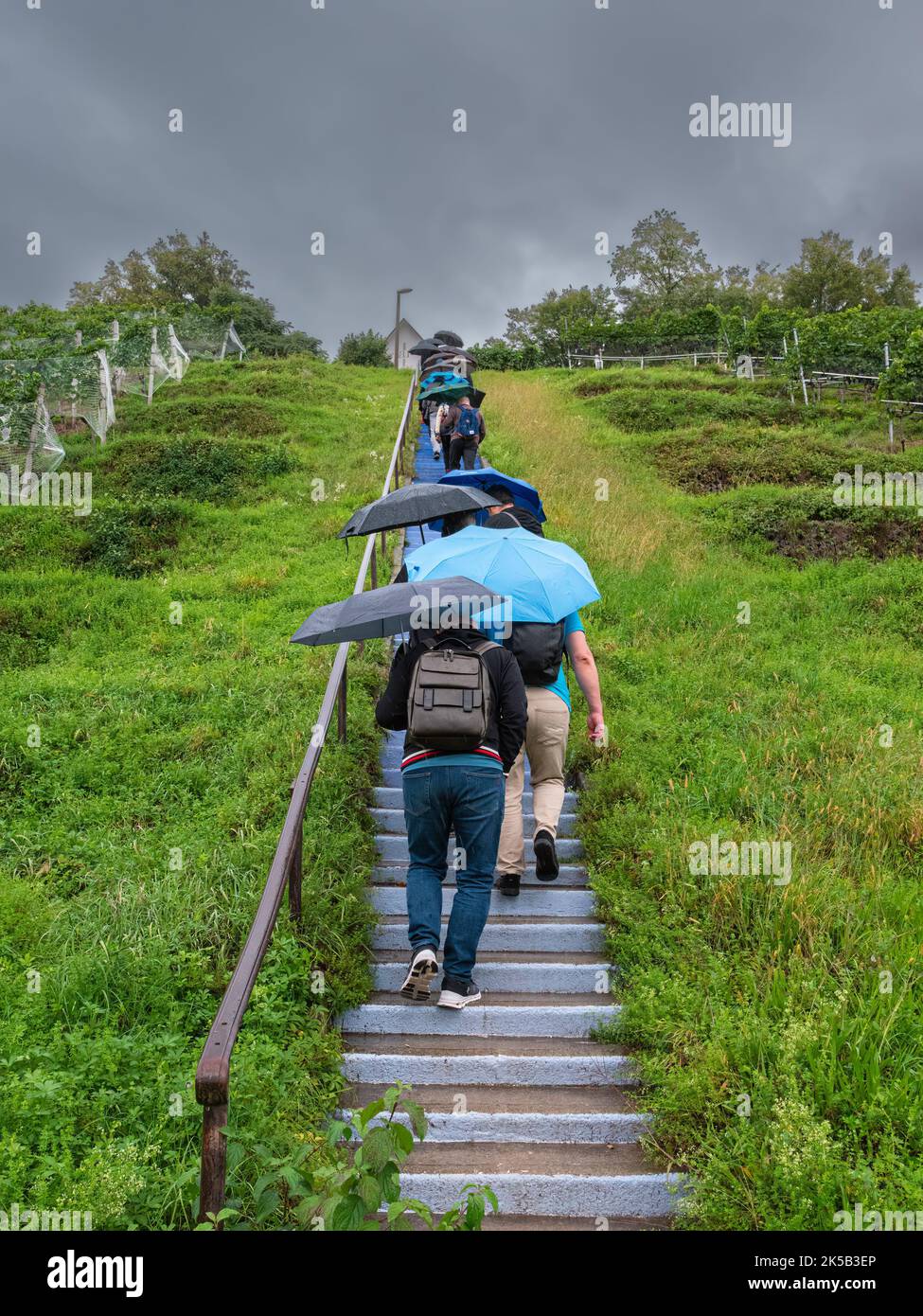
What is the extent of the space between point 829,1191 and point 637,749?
370cm

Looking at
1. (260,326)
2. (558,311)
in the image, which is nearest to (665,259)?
(558,311)

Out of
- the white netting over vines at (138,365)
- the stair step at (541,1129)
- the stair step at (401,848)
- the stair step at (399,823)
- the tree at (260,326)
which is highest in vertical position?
the tree at (260,326)

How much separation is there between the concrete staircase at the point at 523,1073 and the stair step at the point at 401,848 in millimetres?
499

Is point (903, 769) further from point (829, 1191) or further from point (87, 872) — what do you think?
point (87, 872)

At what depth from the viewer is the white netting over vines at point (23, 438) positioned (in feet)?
47.1

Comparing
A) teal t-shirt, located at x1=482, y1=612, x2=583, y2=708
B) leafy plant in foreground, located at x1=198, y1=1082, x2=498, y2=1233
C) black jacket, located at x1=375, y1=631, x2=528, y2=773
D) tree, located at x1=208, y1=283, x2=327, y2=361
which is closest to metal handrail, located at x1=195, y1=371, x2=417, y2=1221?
leafy plant in foreground, located at x1=198, y1=1082, x2=498, y2=1233

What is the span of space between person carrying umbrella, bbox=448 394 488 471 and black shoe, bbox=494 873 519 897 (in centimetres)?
715

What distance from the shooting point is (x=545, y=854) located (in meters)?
5.14

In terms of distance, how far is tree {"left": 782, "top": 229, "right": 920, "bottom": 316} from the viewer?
51.6 meters

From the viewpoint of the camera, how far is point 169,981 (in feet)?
14.0

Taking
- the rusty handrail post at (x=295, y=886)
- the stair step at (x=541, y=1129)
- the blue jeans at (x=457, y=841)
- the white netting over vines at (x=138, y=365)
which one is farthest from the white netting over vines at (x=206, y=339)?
the stair step at (x=541, y=1129)

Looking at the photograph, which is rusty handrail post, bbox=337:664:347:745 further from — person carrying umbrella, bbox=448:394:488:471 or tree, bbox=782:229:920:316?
tree, bbox=782:229:920:316

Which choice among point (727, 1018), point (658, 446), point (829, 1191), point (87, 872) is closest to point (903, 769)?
point (727, 1018)

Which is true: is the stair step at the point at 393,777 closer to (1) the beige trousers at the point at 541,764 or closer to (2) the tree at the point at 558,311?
(1) the beige trousers at the point at 541,764
